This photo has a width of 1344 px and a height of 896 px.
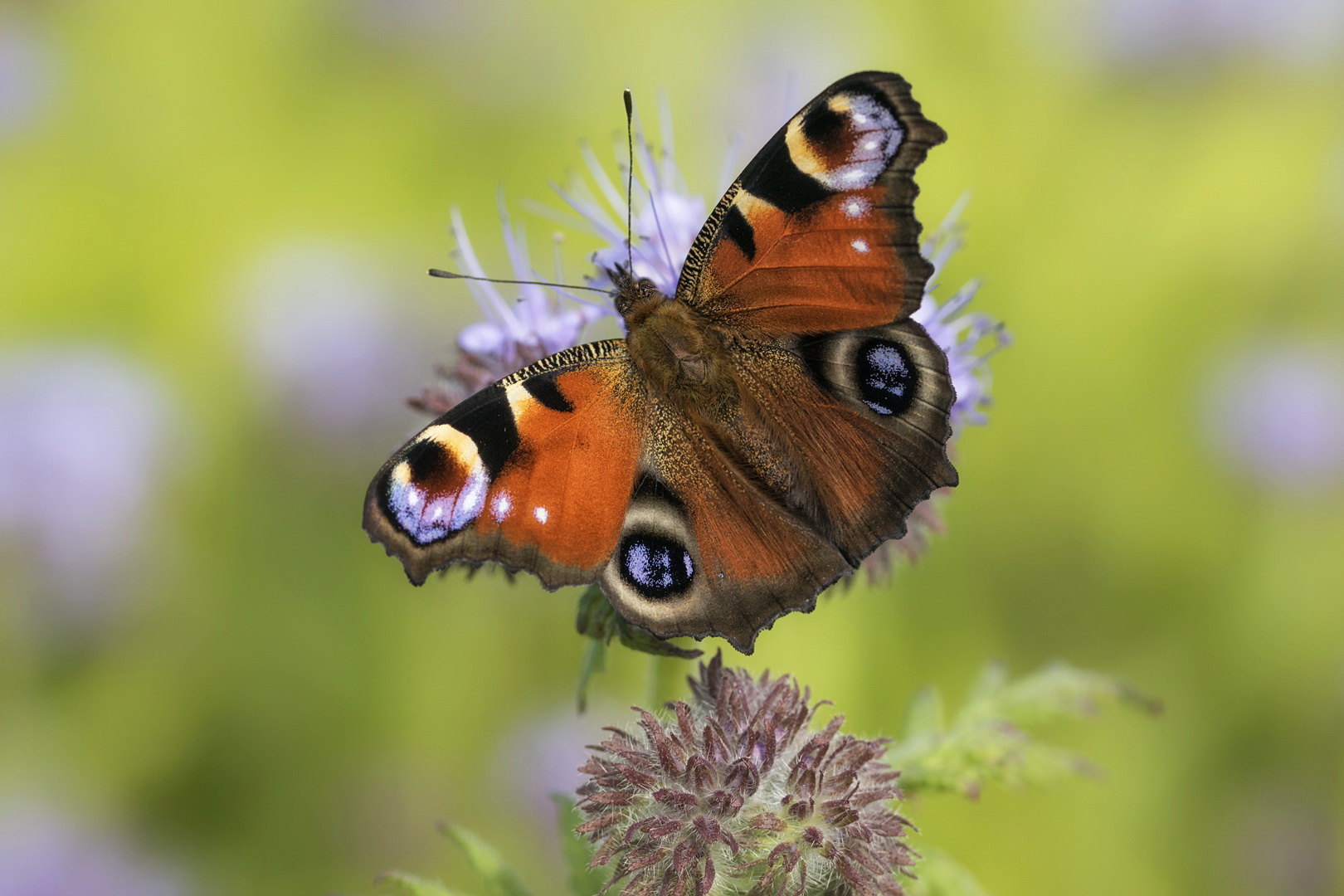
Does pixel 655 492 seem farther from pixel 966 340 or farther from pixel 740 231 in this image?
pixel 966 340

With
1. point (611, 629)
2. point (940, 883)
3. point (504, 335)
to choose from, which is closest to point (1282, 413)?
point (940, 883)

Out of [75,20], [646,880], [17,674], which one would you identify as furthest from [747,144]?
[75,20]

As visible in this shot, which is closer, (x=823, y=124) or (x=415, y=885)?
(x=415, y=885)

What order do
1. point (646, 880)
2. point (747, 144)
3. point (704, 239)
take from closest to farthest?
point (646, 880) → point (704, 239) → point (747, 144)

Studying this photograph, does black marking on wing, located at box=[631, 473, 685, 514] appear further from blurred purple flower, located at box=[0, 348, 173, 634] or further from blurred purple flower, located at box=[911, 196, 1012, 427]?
blurred purple flower, located at box=[0, 348, 173, 634]

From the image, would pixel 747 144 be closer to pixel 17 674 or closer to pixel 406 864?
pixel 406 864

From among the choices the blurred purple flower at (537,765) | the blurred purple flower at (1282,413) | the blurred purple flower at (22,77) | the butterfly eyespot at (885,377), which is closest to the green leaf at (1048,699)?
the butterfly eyespot at (885,377)

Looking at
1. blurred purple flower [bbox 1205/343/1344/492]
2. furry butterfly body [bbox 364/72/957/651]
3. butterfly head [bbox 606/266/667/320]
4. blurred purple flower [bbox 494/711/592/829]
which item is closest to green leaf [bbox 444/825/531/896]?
furry butterfly body [bbox 364/72/957/651]
